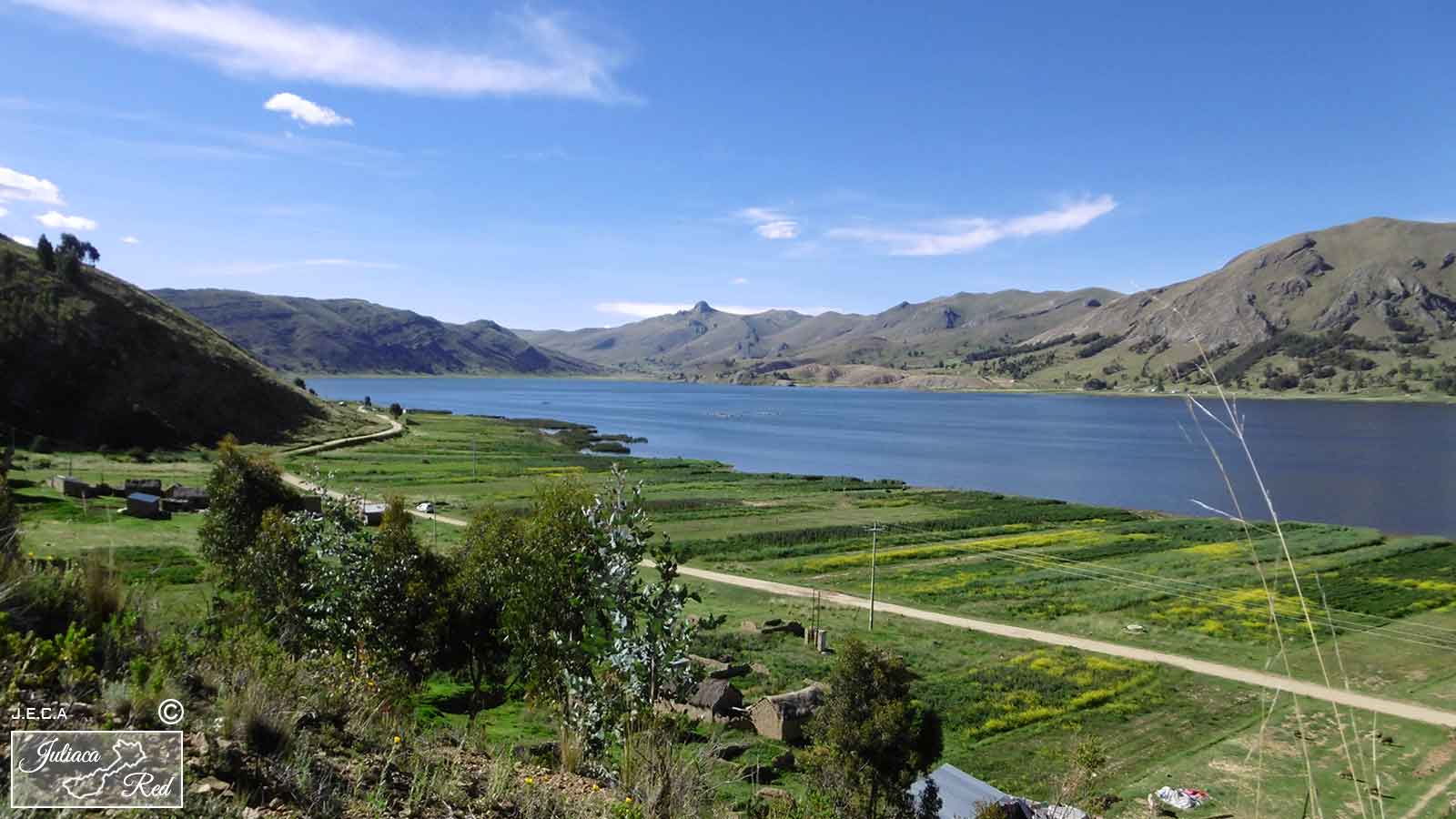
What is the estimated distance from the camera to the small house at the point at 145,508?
4994cm

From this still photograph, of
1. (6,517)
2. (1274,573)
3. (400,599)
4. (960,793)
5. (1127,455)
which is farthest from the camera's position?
(1127,455)

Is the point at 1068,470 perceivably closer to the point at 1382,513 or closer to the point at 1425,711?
the point at 1382,513

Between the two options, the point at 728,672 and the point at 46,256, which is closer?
the point at 728,672

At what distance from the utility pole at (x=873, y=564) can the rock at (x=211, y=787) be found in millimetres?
37862

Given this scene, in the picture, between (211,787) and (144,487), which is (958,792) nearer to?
(211,787)

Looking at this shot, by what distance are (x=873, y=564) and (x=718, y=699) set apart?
23893 mm

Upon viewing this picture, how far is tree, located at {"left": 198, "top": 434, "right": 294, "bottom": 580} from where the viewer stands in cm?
3080

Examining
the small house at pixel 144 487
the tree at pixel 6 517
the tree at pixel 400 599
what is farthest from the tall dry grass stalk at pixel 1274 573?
the small house at pixel 144 487

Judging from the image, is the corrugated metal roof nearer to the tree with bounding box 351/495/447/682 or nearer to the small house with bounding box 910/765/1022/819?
the small house with bounding box 910/765/1022/819

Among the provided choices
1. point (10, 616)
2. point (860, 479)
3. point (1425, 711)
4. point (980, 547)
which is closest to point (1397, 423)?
point (860, 479)

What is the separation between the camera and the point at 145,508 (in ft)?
165

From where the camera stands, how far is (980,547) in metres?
63.9

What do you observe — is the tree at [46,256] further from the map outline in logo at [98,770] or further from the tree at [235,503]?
the map outline in logo at [98,770]

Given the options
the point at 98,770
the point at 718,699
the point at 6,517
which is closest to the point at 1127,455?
the point at 718,699
